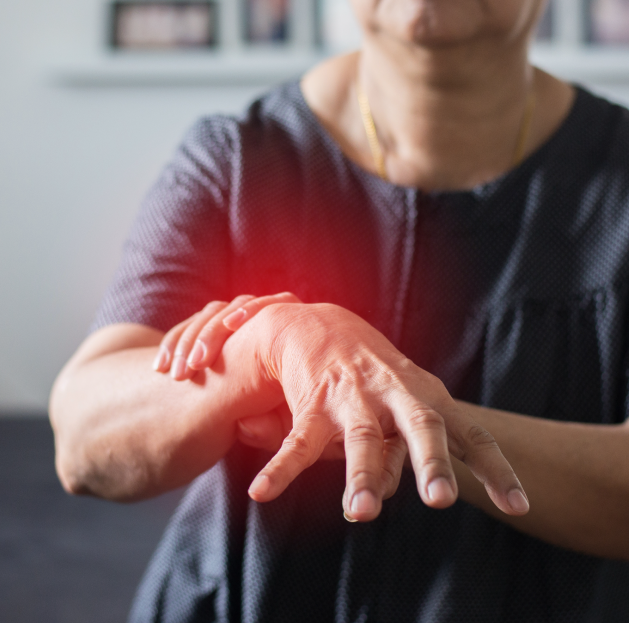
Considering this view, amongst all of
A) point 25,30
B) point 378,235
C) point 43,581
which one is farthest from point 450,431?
point 25,30

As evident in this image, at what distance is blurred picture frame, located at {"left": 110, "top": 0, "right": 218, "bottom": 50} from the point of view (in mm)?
2039

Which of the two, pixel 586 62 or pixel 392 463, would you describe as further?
pixel 586 62

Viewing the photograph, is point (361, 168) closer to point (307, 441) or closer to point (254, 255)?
point (254, 255)

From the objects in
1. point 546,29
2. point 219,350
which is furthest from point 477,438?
point 546,29

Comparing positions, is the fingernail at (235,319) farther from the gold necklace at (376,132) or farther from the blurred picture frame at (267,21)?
the blurred picture frame at (267,21)

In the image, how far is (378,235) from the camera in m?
0.70

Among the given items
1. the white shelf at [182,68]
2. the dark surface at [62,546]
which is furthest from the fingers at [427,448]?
the white shelf at [182,68]

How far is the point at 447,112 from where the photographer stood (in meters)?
0.68

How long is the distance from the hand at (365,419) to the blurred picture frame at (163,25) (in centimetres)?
186

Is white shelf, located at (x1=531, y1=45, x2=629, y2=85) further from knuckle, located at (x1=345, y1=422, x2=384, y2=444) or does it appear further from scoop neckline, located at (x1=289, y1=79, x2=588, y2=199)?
knuckle, located at (x1=345, y1=422, x2=384, y2=444)

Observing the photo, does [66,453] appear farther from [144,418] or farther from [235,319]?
[235,319]

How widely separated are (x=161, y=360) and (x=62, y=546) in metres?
1.17

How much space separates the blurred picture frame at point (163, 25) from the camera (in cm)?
204

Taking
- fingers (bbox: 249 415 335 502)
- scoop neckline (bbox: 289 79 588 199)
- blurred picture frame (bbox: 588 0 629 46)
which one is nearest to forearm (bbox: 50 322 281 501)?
fingers (bbox: 249 415 335 502)
